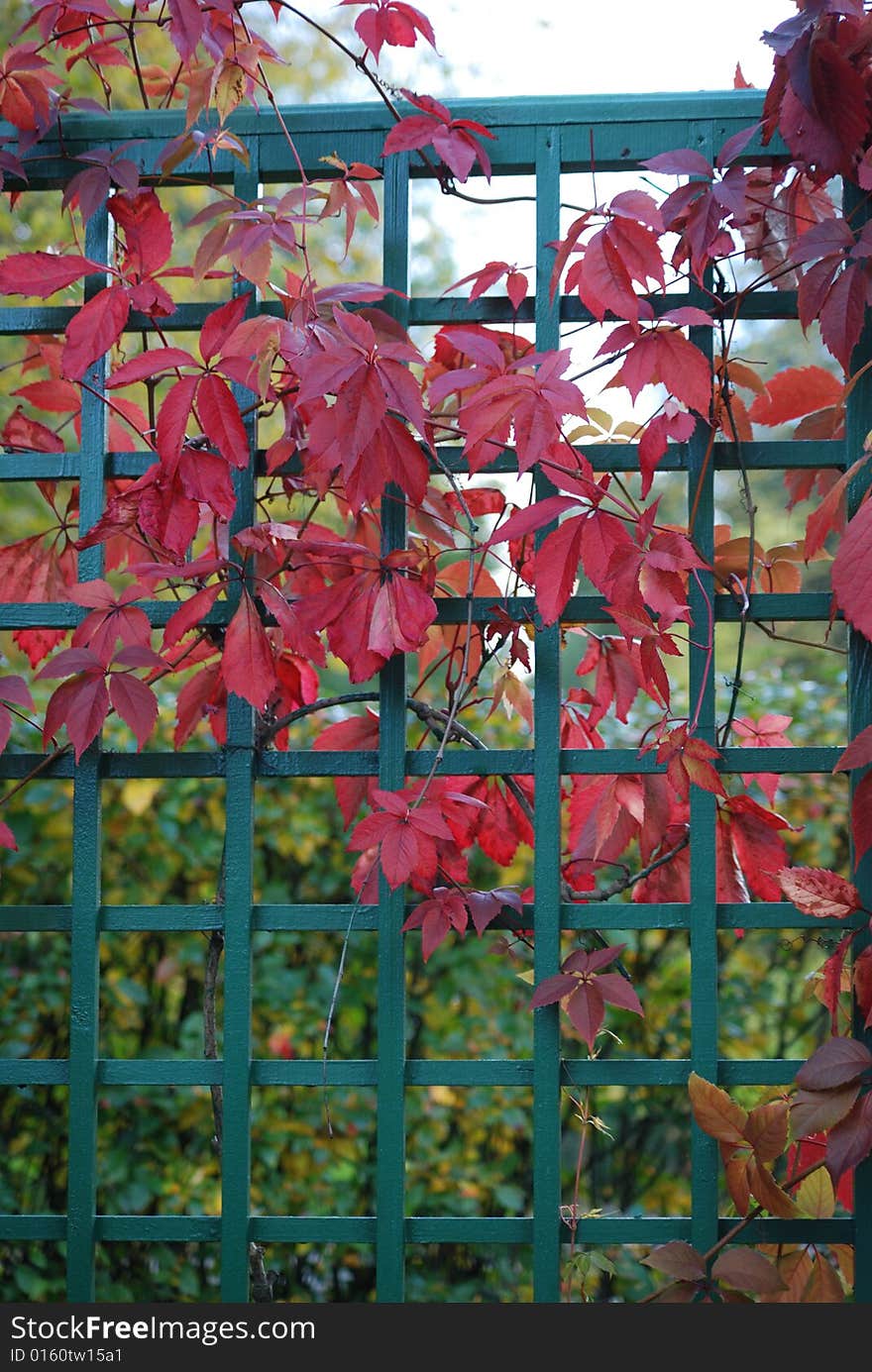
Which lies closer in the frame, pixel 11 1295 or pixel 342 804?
pixel 342 804

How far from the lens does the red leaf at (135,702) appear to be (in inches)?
53.6

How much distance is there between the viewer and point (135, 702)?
4.49 ft

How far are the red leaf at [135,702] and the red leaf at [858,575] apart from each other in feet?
2.67

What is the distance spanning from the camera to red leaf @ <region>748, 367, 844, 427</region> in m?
1.47

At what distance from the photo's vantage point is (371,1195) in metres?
2.80

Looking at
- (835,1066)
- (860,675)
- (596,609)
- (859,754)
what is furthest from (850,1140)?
(596,609)

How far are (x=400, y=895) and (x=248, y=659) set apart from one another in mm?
363

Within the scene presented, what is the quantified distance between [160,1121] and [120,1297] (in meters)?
0.42

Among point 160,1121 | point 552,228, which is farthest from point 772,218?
point 160,1121

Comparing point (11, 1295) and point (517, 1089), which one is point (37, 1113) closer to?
point (11, 1295)

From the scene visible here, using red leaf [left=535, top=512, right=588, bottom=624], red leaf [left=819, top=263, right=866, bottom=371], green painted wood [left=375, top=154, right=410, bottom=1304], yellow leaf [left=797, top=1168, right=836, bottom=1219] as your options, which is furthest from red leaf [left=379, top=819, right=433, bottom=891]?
red leaf [left=819, top=263, right=866, bottom=371]

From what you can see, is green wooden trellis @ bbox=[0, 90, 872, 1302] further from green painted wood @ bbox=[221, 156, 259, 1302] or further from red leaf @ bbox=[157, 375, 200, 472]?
red leaf @ bbox=[157, 375, 200, 472]

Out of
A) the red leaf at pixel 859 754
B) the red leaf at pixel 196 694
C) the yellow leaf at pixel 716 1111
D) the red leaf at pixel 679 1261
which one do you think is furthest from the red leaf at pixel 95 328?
the red leaf at pixel 679 1261

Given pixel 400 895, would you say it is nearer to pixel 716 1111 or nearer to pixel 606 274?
pixel 716 1111
